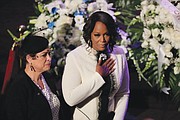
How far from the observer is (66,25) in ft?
7.47

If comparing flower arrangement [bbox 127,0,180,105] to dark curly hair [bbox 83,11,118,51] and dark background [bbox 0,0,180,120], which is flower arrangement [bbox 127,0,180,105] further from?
dark curly hair [bbox 83,11,118,51]

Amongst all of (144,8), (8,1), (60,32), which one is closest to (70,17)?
(60,32)

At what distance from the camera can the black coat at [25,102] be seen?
1856 mm

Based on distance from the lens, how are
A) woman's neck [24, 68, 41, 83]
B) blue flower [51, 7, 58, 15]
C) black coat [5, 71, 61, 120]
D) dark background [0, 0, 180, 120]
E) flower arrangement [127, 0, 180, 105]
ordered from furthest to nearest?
dark background [0, 0, 180, 120], blue flower [51, 7, 58, 15], flower arrangement [127, 0, 180, 105], woman's neck [24, 68, 41, 83], black coat [5, 71, 61, 120]

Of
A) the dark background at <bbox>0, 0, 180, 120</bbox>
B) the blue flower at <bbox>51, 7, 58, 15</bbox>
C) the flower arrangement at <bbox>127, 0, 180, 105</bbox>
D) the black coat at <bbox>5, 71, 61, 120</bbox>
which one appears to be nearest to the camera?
the black coat at <bbox>5, 71, 61, 120</bbox>

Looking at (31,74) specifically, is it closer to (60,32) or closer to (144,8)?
(60,32)

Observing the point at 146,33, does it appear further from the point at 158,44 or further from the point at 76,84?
the point at 76,84

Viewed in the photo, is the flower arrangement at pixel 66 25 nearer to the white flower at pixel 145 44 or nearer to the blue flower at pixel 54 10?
→ the blue flower at pixel 54 10

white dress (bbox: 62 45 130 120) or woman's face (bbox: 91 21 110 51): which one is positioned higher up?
woman's face (bbox: 91 21 110 51)

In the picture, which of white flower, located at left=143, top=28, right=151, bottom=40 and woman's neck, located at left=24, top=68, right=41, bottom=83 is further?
white flower, located at left=143, top=28, right=151, bottom=40

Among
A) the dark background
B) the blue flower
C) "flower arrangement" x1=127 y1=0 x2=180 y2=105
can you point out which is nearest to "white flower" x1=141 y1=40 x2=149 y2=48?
"flower arrangement" x1=127 y1=0 x2=180 y2=105

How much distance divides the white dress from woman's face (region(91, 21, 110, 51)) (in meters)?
0.04

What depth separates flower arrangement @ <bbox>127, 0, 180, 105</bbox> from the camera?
218cm

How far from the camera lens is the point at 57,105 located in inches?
79.0
